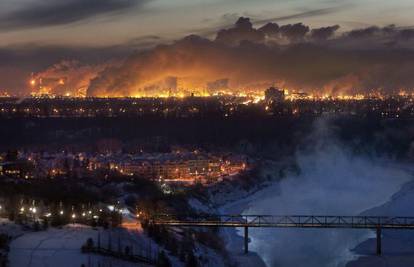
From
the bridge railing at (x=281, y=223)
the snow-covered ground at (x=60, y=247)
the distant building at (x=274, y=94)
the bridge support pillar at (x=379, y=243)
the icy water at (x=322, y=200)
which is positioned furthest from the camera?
the distant building at (x=274, y=94)

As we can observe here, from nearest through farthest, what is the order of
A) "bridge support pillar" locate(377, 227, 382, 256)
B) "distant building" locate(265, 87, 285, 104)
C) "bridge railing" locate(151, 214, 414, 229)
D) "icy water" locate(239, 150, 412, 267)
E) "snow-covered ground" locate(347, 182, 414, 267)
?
"snow-covered ground" locate(347, 182, 414, 267), "icy water" locate(239, 150, 412, 267), "bridge support pillar" locate(377, 227, 382, 256), "bridge railing" locate(151, 214, 414, 229), "distant building" locate(265, 87, 285, 104)

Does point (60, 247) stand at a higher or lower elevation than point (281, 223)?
higher

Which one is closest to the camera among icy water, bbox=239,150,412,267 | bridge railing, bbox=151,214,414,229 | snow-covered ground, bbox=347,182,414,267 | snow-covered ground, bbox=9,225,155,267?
snow-covered ground, bbox=9,225,155,267

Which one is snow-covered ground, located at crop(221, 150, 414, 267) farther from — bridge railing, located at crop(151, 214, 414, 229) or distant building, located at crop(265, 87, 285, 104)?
distant building, located at crop(265, 87, 285, 104)

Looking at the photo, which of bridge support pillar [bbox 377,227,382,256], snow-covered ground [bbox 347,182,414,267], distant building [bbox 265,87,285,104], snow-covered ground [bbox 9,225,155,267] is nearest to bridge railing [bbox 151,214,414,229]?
bridge support pillar [bbox 377,227,382,256]

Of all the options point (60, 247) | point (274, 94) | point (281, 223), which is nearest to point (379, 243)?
point (281, 223)

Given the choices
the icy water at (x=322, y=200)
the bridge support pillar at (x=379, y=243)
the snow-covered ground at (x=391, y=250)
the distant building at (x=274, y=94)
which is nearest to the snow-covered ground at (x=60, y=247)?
the icy water at (x=322, y=200)

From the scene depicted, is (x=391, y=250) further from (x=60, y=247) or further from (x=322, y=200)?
(x=322, y=200)

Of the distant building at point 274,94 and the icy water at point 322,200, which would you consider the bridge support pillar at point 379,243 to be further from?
the distant building at point 274,94

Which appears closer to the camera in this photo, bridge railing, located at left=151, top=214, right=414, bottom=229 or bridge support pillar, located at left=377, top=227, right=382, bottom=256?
bridge support pillar, located at left=377, top=227, right=382, bottom=256

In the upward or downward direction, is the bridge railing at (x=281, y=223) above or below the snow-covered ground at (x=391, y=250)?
above

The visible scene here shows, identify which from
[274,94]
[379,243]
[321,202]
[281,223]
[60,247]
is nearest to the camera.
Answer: [60,247]

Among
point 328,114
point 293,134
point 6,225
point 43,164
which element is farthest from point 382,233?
point 328,114
